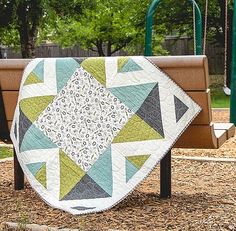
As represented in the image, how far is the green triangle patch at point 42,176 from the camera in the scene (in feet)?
14.5

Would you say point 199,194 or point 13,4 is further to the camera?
point 13,4

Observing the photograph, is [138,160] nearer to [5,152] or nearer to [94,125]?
[94,125]

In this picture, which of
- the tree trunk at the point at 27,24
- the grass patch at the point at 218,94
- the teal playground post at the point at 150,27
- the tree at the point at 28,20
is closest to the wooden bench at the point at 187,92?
the teal playground post at the point at 150,27

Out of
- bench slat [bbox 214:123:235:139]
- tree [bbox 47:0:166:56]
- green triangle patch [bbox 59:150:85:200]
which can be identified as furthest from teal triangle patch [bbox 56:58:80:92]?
tree [bbox 47:0:166:56]

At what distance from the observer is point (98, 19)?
25.2 meters

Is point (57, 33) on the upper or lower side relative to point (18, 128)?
lower

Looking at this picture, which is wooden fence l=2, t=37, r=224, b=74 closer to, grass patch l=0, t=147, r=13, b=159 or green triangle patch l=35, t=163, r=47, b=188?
grass patch l=0, t=147, r=13, b=159

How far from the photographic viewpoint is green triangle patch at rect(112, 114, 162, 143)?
4.22m

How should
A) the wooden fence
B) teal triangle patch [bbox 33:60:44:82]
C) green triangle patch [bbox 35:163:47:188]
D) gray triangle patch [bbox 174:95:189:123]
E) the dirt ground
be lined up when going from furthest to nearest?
the wooden fence → teal triangle patch [bbox 33:60:44:82] → green triangle patch [bbox 35:163:47:188] → gray triangle patch [bbox 174:95:189:123] → the dirt ground

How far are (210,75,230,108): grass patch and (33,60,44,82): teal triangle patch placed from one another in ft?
37.7

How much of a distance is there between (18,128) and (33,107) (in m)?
0.17

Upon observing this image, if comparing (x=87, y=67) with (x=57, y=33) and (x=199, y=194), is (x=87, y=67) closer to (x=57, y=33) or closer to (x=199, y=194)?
(x=199, y=194)

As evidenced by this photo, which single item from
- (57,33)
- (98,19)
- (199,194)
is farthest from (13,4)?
(199,194)

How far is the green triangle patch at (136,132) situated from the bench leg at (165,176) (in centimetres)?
41
